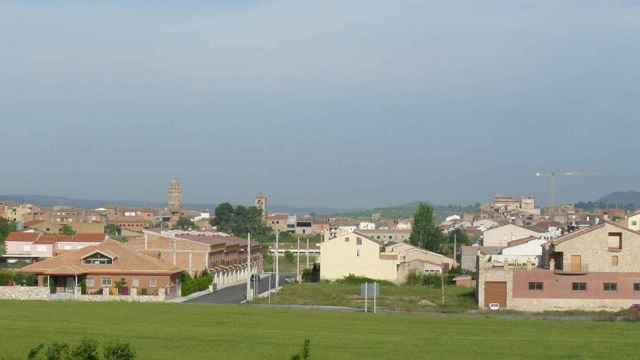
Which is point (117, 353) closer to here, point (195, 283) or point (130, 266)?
point (130, 266)

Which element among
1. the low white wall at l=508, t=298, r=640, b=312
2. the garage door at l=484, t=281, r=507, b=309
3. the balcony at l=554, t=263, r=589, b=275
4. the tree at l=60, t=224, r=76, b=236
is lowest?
the low white wall at l=508, t=298, r=640, b=312

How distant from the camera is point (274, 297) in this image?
7388 centimetres

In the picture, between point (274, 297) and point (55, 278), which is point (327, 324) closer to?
point (274, 297)

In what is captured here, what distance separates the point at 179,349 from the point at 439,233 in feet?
337

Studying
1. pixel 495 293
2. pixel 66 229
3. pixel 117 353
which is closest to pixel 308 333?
pixel 117 353

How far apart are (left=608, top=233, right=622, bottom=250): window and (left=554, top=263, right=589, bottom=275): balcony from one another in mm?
2066

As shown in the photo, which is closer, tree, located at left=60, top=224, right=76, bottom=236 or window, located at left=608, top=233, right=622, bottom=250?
window, located at left=608, top=233, right=622, bottom=250

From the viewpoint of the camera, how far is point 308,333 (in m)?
43.9

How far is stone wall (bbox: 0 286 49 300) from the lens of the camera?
236 ft

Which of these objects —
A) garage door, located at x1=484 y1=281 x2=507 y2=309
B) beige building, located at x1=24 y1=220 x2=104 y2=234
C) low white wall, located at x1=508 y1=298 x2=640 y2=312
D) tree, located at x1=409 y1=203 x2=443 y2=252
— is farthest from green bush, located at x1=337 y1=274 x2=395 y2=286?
beige building, located at x1=24 y1=220 x2=104 y2=234

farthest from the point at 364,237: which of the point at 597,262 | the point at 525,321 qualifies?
the point at 525,321

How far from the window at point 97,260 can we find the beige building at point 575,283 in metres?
28.1

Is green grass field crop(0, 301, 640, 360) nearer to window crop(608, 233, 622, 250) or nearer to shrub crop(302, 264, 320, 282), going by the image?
window crop(608, 233, 622, 250)

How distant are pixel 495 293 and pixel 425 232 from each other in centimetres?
6591
